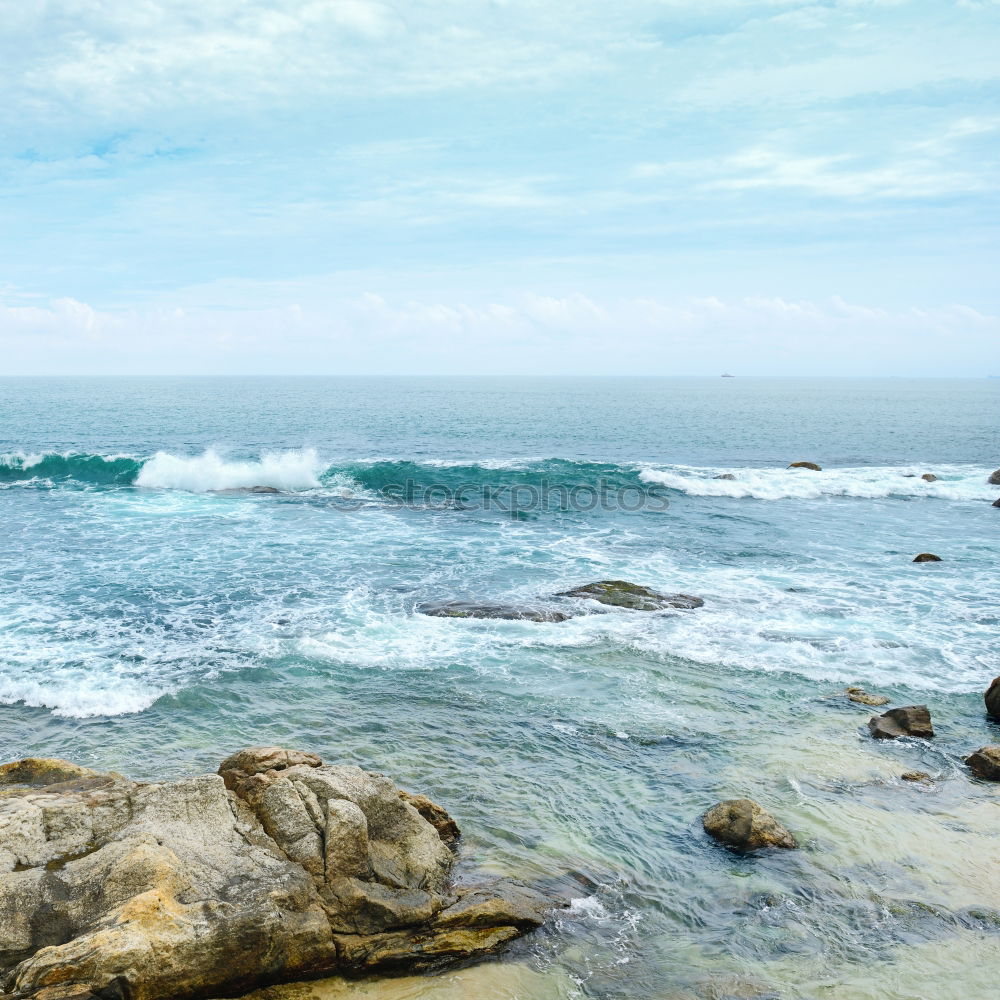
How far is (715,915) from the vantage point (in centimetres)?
928

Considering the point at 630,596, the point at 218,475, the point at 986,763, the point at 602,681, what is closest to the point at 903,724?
the point at 986,763

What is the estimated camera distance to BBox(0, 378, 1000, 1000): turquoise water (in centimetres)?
927

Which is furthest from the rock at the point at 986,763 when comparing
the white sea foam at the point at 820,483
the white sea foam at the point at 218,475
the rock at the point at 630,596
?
the white sea foam at the point at 218,475

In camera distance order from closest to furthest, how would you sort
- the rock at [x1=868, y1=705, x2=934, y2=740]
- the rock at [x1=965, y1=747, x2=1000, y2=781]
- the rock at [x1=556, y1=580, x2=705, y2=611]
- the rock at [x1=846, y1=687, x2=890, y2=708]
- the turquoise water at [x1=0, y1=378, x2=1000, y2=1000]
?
the turquoise water at [x1=0, y1=378, x2=1000, y2=1000] < the rock at [x1=965, y1=747, x2=1000, y2=781] < the rock at [x1=868, y1=705, x2=934, y2=740] < the rock at [x1=846, y1=687, x2=890, y2=708] < the rock at [x1=556, y1=580, x2=705, y2=611]

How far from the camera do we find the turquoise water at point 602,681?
30.4 ft

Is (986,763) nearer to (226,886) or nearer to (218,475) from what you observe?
(226,886)

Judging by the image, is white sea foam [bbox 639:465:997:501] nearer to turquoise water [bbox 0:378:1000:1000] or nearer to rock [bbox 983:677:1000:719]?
turquoise water [bbox 0:378:1000:1000]

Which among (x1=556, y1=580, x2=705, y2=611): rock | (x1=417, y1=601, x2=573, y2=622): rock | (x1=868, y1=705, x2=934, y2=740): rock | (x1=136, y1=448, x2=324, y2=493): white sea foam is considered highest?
(x1=136, y1=448, x2=324, y2=493): white sea foam

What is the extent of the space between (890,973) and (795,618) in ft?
43.1

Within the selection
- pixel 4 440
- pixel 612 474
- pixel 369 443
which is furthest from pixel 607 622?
pixel 4 440

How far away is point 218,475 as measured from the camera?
4300cm

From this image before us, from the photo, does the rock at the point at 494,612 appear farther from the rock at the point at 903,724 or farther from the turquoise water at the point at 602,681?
the rock at the point at 903,724

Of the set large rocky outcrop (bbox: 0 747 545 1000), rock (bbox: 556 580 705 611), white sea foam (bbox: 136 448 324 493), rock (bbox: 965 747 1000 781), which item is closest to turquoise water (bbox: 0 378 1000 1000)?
rock (bbox: 965 747 1000 781)

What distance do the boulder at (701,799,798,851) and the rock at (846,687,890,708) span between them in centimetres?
566
